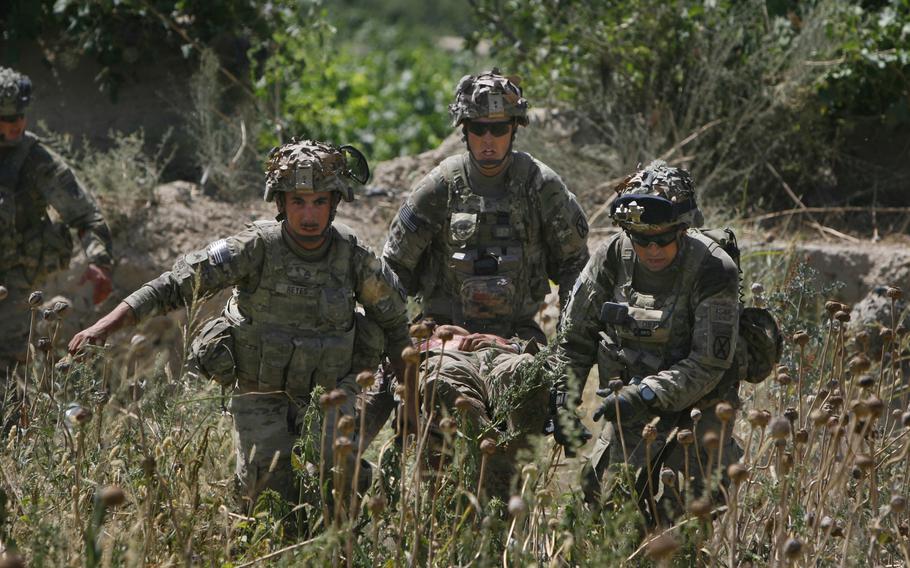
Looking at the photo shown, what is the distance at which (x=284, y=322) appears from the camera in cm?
562

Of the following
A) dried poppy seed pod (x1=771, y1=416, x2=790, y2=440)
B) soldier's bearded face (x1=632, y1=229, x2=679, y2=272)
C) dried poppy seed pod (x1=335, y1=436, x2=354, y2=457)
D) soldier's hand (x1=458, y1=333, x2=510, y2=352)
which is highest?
soldier's bearded face (x1=632, y1=229, x2=679, y2=272)

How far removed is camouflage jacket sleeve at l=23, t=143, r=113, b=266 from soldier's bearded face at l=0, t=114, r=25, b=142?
5.7 inches

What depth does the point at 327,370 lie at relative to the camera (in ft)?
18.5

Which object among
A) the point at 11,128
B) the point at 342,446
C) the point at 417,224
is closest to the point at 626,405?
the point at 342,446

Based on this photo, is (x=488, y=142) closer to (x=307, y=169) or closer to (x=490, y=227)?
(x=490, y=227)

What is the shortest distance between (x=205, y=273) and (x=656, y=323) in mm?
1842

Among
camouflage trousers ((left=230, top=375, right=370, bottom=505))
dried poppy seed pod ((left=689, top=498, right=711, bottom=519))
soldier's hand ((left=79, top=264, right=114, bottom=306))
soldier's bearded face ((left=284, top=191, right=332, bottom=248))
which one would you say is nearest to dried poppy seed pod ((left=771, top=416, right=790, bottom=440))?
dried poppy seed pod ((left=689, top=498, right=711, bottom=519))

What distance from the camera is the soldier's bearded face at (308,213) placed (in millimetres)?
5492

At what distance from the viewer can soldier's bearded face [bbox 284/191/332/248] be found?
549 cm

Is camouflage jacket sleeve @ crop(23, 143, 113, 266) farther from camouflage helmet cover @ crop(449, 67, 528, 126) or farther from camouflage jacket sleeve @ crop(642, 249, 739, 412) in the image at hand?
camouflage jacket sleeve @ crop(642, 249, 739, 412)

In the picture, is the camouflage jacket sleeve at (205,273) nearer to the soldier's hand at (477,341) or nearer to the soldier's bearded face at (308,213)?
the soldier's bearded face at (308,213)

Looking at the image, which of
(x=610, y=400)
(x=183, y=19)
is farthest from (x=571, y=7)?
(x=610, y=400)

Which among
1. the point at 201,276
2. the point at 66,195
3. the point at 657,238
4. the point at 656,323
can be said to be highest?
the point at 657,238

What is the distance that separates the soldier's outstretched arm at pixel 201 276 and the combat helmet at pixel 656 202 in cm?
153
